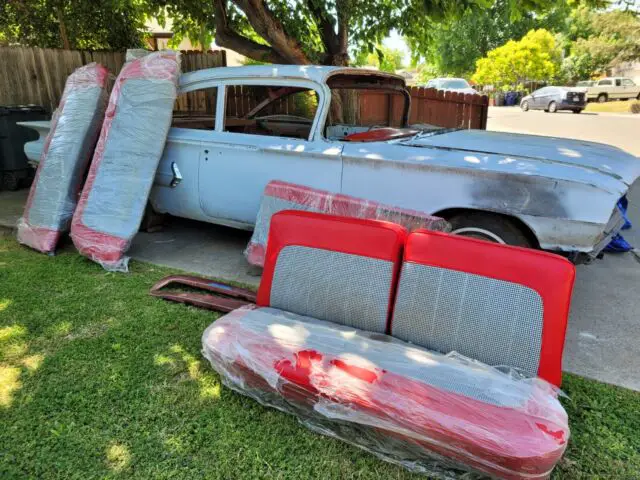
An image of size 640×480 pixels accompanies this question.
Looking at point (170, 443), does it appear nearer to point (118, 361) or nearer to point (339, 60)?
point (118, 361)

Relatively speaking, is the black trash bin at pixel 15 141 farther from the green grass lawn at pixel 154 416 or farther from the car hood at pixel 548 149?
the car hood at pixel 548 149

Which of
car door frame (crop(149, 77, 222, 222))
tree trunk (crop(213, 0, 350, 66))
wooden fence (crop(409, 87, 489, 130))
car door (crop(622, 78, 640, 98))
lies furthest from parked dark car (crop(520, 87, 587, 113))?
car door frame (crop(149, 77, 222, 222))

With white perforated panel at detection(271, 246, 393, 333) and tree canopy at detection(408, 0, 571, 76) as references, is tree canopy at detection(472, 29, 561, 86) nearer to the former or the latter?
tree canopy at detection(408, 0, 571, 76)

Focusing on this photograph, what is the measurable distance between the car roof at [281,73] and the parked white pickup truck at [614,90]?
33602 mm

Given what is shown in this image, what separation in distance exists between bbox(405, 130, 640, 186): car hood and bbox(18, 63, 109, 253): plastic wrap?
10.4 ft

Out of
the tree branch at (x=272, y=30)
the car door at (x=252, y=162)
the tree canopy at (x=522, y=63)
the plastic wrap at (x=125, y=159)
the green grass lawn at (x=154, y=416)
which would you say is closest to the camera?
the green grass lawn at (x=154, y=416)

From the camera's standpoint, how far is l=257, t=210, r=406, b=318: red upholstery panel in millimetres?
2600

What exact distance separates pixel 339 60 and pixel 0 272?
502cm

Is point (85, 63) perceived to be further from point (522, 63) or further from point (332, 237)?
point (522, 63)

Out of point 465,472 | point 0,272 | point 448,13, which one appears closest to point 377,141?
point 465,472

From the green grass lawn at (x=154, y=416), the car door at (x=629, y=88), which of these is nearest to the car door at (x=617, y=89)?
the car door at (x=629, y=88)

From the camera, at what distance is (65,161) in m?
4.71

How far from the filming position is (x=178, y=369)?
110 inches

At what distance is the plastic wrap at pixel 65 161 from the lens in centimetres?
464
